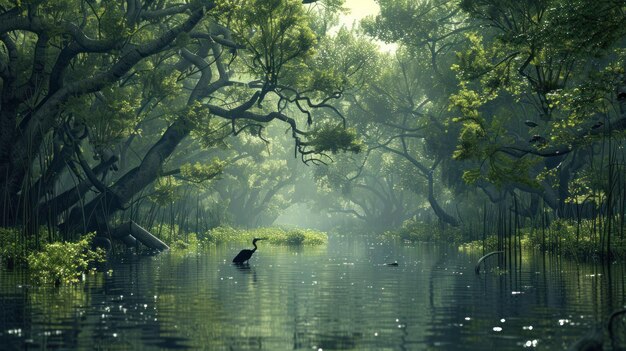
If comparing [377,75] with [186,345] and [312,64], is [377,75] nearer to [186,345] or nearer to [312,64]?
[312,64]

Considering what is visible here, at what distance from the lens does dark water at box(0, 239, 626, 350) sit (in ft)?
37.2

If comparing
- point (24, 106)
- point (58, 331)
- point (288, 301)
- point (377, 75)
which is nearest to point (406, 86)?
point (377, 75)

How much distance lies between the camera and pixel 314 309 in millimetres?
15227

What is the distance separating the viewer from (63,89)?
28375 mm

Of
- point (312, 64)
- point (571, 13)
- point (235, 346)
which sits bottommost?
point (235, 346)

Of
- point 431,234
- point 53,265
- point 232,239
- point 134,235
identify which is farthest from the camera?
point 431,234

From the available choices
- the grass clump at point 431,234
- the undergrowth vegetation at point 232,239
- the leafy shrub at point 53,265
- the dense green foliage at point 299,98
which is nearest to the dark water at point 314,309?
the leafy shrub at point 53,265

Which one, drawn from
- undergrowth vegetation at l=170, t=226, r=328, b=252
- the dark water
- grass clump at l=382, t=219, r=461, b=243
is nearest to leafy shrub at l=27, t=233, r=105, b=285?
the dark water

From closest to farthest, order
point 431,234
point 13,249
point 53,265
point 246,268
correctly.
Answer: point 53,265, point 13,249, point 246,268, point 431,234

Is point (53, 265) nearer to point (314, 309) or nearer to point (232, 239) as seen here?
point (314, 309)

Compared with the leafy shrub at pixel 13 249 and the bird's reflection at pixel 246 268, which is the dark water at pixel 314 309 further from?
the leafy shrub at pixel 13 249

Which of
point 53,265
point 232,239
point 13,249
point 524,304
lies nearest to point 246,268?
point 13,249

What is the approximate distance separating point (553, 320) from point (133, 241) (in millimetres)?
24012

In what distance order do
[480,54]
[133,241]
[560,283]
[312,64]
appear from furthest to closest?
[312,64]
[133,241]
[480,54]
[560,283]
